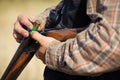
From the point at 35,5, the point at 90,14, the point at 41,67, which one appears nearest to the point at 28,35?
the point at 90,14

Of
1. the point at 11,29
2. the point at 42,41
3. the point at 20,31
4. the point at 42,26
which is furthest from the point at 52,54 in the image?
the point at 11,29

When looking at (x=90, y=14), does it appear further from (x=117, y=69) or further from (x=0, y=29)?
(x=0, y=29)

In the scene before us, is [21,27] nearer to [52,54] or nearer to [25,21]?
[25,21]

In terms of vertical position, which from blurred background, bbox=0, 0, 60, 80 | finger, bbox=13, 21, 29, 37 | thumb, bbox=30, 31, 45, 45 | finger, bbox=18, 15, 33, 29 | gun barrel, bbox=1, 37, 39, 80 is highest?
thumb, bbox=30, 31, 45, 45

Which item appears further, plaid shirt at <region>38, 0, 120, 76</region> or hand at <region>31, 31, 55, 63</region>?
hand at <region>31, 31, 55, 63</region>

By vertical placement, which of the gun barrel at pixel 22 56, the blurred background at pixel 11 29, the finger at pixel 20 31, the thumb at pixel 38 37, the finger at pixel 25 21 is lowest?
the blurred background at pixel 11 29

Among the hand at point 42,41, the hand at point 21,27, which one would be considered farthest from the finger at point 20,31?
the hand at point 42,41

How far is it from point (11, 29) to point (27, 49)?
14.6 feet

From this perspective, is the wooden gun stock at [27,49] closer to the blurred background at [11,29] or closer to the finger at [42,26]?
the finger at [42,26]

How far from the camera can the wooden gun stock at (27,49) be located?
1.85 meters

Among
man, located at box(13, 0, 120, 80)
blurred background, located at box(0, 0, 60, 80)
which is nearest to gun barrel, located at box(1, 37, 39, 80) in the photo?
man, located at box(13, 0, 120, 80)

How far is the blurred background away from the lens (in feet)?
15.5

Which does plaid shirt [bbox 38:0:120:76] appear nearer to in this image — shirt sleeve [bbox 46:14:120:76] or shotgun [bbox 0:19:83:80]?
shirt sleeve [bbox 46:14:120:76]

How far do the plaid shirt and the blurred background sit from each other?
2.85 meters
